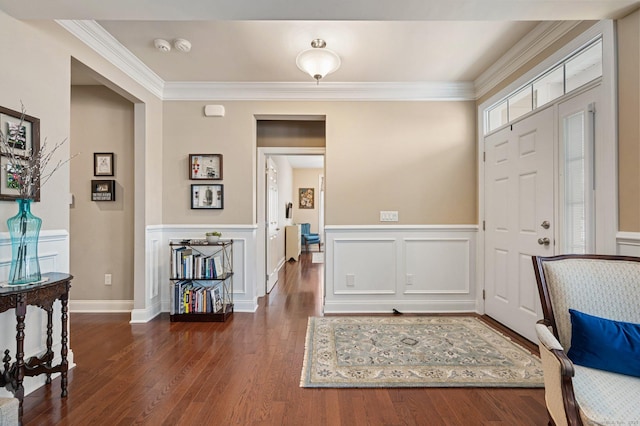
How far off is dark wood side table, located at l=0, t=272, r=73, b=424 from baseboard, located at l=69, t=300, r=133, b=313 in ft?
5.08

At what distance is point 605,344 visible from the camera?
146 cm

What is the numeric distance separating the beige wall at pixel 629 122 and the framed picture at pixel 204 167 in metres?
3.50

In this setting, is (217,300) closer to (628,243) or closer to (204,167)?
(204,167)

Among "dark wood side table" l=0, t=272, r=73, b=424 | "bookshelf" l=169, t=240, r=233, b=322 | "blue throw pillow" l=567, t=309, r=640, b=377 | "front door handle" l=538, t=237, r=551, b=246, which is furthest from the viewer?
"bookshelf" l=169, t=240, r=233, b=322

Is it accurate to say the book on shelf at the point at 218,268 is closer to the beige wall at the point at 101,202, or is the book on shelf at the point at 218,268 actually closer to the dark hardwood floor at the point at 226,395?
the dark hardwood floor at the point at 226,395

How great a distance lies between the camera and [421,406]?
1903 millimetres

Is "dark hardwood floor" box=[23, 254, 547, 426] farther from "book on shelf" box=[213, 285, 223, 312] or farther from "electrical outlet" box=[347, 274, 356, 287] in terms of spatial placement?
"electrical outlet" box=[347, 274, 356, 287]

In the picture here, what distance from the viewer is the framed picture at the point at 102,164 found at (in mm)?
3634

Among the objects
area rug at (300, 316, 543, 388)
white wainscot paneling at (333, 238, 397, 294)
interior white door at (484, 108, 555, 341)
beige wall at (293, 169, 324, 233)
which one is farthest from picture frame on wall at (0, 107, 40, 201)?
beige wall at (293, 169, 324, 233)

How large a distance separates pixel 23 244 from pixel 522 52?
4.01 m

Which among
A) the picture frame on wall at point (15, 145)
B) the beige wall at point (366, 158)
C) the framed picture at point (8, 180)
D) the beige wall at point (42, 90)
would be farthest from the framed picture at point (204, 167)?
the framed picture at point (8, 180)

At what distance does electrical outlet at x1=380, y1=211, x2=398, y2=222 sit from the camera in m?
3.76

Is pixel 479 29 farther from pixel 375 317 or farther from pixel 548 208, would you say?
pixel 375 317

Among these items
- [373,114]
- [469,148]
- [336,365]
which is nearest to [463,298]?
[469,148]
